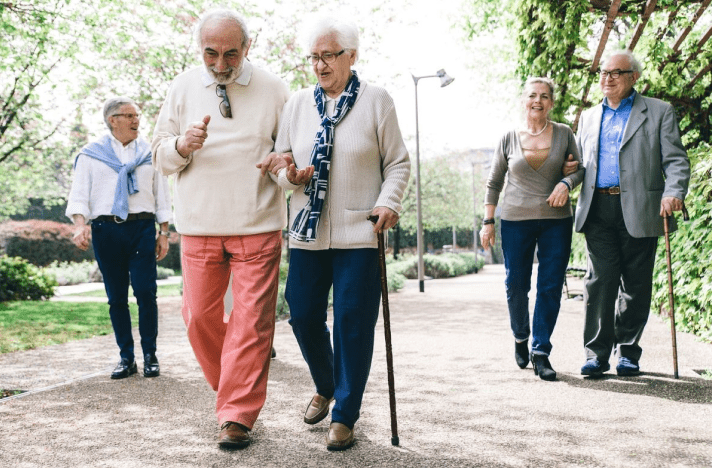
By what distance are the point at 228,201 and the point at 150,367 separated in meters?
2.23

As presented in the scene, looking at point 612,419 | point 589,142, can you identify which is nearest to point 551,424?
point 612,419

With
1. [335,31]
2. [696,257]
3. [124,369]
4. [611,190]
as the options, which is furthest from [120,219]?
[696,257]

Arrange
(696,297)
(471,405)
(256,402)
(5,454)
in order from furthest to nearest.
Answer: (696,297), (471,405), (256,402), (5,454)

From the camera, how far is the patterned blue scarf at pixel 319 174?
3.34 metres

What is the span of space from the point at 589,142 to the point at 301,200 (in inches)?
101

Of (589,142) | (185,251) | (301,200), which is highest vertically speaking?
(589,142)

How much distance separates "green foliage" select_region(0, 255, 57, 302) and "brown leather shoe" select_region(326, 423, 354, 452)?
1278 cm

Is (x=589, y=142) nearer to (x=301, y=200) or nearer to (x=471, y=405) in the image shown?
(x=471, y=405)

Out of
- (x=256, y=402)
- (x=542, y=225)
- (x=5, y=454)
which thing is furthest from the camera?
(x=542, y=225)

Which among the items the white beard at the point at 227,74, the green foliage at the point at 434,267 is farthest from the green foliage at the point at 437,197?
the white beard at the point at 227,74

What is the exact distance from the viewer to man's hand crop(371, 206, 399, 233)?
326 centimetres

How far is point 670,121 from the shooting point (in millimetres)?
4734

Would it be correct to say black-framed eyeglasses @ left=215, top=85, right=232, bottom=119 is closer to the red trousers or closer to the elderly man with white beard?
the elderly man with white beard

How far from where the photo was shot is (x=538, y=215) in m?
4.98
